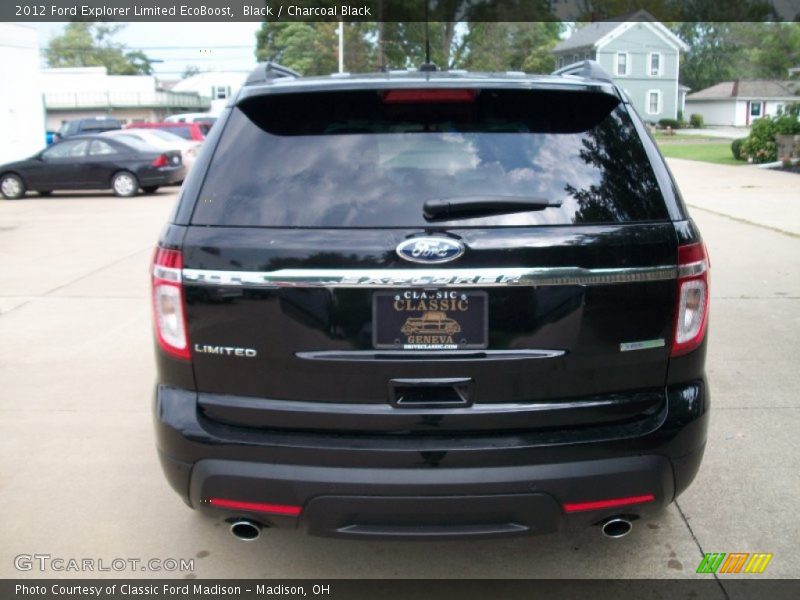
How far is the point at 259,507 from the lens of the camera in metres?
2.64

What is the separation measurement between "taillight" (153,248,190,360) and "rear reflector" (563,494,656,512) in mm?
1378

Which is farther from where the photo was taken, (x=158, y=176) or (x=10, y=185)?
(x=10, y=185)

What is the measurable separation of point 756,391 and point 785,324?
71.8 inches

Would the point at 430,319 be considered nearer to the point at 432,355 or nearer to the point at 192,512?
the point at 432,355

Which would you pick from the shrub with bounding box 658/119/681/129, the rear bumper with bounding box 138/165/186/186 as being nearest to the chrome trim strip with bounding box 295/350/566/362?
the rear bumper with bounding box 138/165/186/186

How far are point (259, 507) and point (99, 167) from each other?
1824 centimetres

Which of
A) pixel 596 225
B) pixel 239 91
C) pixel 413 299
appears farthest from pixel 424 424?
pixel 239 91

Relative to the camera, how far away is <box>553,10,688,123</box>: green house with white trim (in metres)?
65.9

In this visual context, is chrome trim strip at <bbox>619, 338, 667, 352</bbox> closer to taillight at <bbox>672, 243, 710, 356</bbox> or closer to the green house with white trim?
taillight at <bbox>672, 243, 710, 356</bbox>

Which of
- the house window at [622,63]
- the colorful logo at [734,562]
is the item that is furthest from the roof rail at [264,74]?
the house window at [622,63]

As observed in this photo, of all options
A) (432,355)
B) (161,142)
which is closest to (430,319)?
(432,355)

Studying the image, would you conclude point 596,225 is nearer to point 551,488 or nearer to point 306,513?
point 551,488

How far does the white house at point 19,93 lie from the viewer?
80.8 ft

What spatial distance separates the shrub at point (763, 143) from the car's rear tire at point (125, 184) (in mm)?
19888
